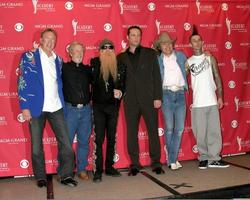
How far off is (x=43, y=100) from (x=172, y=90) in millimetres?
1617

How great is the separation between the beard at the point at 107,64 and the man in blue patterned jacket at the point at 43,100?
50cm

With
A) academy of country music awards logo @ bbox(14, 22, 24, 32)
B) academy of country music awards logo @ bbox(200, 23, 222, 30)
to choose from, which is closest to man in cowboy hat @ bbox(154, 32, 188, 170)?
academy of country music awards logo @ bbox(200, 23, 222, 30)

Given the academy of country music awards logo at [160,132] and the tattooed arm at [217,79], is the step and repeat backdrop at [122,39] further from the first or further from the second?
the tattooed arm at [217,79]

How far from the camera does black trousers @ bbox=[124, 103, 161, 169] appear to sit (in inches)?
161

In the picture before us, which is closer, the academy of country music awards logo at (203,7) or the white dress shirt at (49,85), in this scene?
the white dress shirt at (49,85)

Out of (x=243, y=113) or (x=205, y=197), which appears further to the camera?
(x=243, y=113)

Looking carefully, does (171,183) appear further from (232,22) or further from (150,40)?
(232,22)

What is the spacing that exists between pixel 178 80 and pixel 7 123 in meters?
2.22

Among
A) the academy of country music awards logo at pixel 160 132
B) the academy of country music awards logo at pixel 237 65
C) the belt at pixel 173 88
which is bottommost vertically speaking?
the academy of country music awards logo at pixel 160 132

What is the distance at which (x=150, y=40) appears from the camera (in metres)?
4.64

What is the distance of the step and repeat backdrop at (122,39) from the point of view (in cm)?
416

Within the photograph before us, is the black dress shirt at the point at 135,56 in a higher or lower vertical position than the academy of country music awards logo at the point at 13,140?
higher

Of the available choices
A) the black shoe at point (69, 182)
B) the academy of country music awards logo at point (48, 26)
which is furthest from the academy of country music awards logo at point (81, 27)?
the black shoe at point (69, 182)

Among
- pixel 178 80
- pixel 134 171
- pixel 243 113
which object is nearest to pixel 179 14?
Result: pixel 178 80
